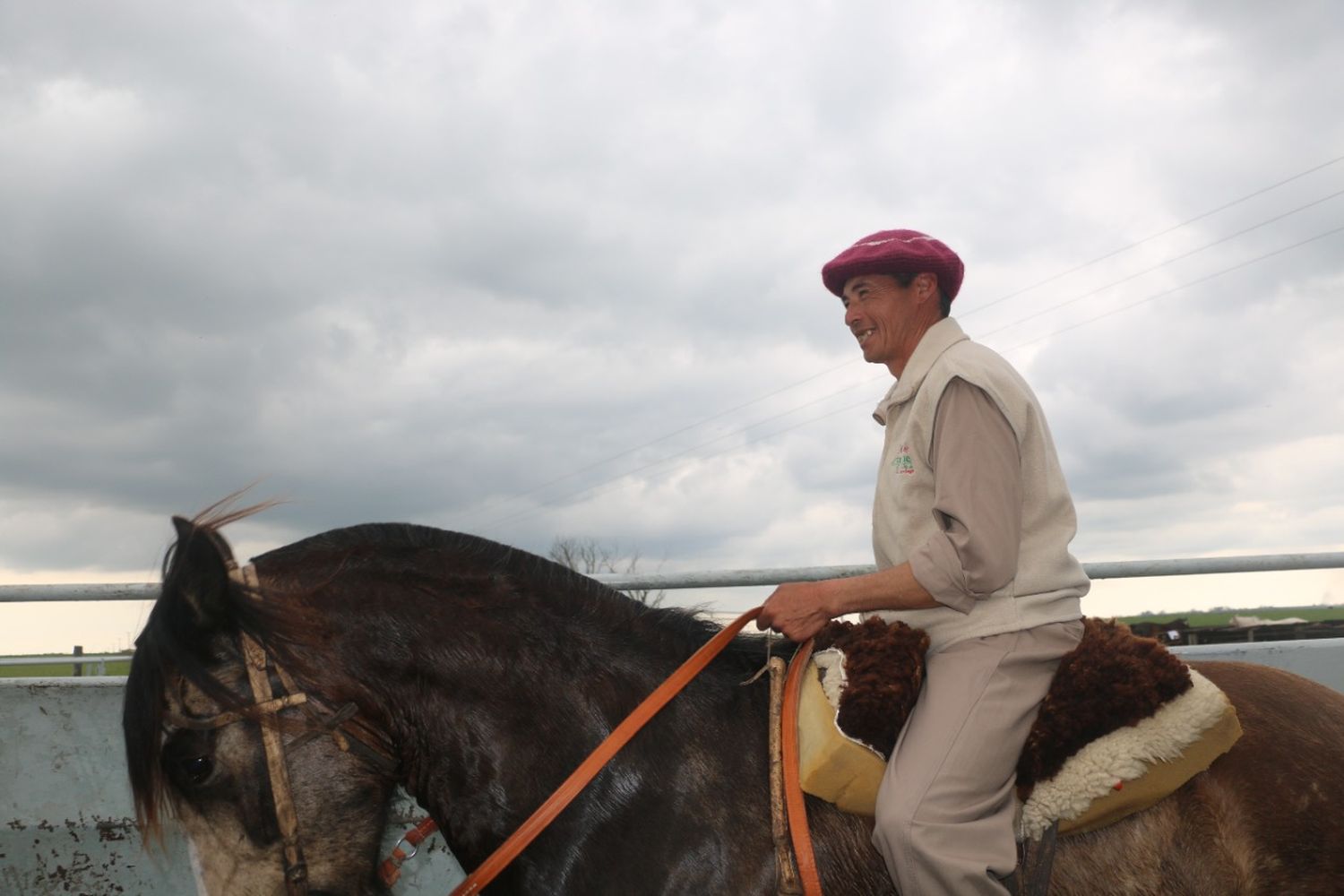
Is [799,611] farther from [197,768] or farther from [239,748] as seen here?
[197,768]

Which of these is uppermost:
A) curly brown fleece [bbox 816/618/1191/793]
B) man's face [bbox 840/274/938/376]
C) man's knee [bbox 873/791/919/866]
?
man's face [bbox 840/274/938/376]

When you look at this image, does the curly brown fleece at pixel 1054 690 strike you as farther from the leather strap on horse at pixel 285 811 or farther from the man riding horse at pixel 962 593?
the leather strap on horse at pixel 285 811

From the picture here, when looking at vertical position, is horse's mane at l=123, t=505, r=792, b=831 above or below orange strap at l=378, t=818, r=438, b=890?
above

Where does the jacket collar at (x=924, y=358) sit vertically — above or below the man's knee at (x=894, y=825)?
above

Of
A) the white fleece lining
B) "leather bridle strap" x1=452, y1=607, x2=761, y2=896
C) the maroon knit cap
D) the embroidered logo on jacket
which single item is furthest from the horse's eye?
the maroon knit cap

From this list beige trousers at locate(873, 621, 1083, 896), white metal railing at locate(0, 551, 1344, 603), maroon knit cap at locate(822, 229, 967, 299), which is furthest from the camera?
white metal railing at locate(0, 551, 1344, 603)

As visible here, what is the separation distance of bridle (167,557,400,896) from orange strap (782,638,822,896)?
3.21 ft

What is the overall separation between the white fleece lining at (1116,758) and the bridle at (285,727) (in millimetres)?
1612

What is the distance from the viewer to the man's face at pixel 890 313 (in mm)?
3004

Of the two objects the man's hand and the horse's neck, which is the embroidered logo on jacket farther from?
the horse's neck

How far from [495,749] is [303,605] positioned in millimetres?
597

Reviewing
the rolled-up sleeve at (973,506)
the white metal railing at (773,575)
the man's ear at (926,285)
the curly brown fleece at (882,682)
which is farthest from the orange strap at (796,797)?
the white metal railing at (773,575)

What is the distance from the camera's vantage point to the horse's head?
7.99 feet

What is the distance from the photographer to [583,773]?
2523mm
